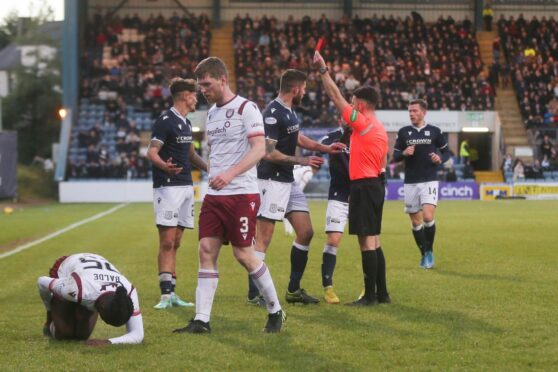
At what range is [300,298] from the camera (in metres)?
9.84

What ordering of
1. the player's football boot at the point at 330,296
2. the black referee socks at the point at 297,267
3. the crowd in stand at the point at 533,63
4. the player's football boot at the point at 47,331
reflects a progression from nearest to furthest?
the player's football boot at the point at 47,331
the player's football boot at the point at 330,296
the black referee socks at the point at 297,267
the crowd in stand at the point at 533,63

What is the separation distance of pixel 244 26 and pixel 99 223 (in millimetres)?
24790

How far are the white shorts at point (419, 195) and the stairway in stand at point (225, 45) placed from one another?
3237 centimetres

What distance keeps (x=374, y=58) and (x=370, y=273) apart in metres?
36.7

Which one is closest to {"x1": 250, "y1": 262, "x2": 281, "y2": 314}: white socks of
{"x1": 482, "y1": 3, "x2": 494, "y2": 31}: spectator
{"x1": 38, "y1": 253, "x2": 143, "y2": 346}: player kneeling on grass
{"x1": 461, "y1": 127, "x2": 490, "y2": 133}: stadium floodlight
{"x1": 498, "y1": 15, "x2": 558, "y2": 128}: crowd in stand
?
{"x1": 38, "y1": 253, "x2": 143, "y2": 346}: player kneeling on grass

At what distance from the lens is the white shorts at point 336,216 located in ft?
33.8

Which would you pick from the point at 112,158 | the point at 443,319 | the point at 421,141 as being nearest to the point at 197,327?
the point at 443,319

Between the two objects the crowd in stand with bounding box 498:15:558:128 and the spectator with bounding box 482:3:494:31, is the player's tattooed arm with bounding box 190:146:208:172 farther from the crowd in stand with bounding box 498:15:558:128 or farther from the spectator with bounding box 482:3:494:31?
the spectator with bounding box 482:3:494:31

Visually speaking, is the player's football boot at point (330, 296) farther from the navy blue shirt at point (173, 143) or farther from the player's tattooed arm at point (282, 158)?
the navy blue shirt at point (173, 143)

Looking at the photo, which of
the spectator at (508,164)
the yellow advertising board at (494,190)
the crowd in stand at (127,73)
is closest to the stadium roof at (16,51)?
the crowd in stand at (127,73)

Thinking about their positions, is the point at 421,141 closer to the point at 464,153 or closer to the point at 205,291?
the point at 205,291

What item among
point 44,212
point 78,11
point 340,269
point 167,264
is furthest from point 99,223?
point 78,11

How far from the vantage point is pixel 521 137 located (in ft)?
143

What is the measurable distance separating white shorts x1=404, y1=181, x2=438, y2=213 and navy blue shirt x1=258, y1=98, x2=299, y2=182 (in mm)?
4308
